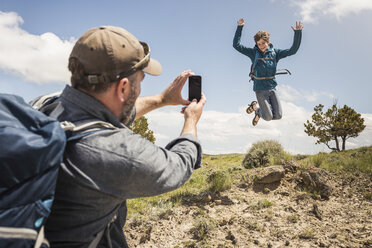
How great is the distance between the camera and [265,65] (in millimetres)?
7785

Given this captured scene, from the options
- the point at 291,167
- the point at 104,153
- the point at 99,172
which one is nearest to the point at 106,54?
the point at 104,153

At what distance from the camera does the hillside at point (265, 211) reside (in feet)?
15.4

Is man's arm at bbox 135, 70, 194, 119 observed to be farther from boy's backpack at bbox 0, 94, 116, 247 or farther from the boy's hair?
the boy's hair

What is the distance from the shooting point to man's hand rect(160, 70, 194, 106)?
9.66 ft

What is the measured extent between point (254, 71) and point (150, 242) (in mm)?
5421

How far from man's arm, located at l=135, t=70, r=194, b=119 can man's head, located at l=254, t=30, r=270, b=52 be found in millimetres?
5674

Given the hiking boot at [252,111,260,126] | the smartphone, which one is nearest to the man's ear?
the smartphone

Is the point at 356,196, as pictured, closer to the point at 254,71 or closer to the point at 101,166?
the point at 254,71

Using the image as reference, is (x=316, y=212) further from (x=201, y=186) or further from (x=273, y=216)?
(x=201, y=186)

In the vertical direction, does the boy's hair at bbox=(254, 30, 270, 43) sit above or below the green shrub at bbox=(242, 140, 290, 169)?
above

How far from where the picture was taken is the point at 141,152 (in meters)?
1.72

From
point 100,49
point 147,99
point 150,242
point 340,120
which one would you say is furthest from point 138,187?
point 340,120

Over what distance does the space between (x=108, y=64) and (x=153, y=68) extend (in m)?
0.48

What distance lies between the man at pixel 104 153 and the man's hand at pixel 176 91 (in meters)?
0.88
